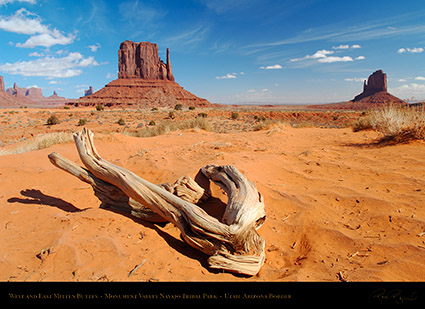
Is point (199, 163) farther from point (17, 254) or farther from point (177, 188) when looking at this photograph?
point (17, 254)

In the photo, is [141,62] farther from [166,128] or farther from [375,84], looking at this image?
[375,84]

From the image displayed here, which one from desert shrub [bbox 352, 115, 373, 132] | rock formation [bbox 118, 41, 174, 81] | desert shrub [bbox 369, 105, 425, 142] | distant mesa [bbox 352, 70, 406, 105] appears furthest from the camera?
rock formation [bbox 118, 41, 174, 81]

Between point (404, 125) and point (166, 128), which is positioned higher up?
point (166, 128)

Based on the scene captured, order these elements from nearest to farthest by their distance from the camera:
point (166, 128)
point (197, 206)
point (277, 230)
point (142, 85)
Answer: point (197, 206) → point (277, 230) → point (166, 128) → point (142, 85)
